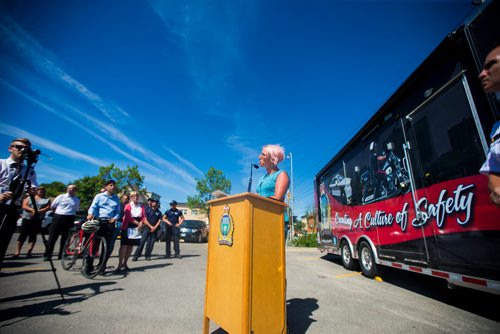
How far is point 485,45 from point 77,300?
599 cm

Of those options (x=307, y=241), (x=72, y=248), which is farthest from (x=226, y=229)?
(x=307, y=241)

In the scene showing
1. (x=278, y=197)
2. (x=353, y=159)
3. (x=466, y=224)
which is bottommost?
(x=466, y=224)

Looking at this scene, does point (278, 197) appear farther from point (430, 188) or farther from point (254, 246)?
point (430, 188)

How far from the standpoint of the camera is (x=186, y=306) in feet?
9.48

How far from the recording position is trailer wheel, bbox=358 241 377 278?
16.2 ft

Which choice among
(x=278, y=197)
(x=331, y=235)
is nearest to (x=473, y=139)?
(x=278, y=197)

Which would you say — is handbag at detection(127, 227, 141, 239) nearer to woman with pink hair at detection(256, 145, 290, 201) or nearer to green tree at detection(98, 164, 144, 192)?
woman with pink hair at detection(256, 145, 290, 201)

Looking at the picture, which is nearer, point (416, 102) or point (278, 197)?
point (278, 197)

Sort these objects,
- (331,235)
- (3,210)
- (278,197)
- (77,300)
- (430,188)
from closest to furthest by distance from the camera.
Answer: (278,197) → (3,210) → (77,300) → (430,188) → (331,235)

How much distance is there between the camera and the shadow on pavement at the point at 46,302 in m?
2.42

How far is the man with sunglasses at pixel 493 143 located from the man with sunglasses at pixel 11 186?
4.50 metres

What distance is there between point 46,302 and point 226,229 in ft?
9.47

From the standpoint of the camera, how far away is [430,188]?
129 inches

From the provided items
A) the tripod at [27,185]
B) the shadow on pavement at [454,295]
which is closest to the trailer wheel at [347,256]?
the shadow on pavement at [454,295]
